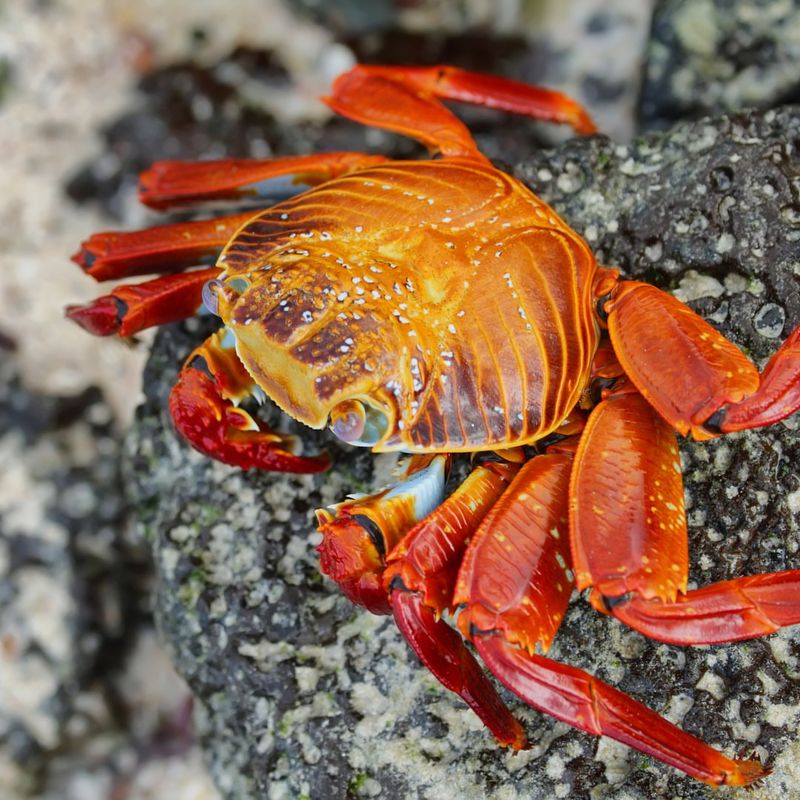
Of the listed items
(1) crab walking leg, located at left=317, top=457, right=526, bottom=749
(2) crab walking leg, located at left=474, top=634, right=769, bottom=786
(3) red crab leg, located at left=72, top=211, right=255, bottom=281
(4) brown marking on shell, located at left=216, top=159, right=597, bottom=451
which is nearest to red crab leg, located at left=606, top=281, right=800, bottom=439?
(4) brown marking on shell, located at left=216, top=159, right=597, bottom=451

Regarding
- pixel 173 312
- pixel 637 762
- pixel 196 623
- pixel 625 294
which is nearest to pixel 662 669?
pixel 637 762

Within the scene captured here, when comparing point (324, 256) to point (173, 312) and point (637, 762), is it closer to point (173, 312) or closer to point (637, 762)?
point (173, 312)

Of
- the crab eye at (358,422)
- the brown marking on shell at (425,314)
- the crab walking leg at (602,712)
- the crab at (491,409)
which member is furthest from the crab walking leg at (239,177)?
the crab walking leg at (602,712)

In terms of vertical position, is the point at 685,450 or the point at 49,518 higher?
the point at 685,450

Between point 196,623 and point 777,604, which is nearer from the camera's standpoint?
point 777,604

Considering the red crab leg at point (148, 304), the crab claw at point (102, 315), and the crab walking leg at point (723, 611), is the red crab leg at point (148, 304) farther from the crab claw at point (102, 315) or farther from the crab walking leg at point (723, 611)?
the crab walking leg at point (723, 611)

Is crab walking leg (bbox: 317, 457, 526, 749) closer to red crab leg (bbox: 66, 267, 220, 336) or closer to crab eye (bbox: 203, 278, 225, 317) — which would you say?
crab eye (bbox: 203, 278, 225, 317)

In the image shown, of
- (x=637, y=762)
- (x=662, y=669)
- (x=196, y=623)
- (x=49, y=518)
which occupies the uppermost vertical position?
(x=662, y=669)
